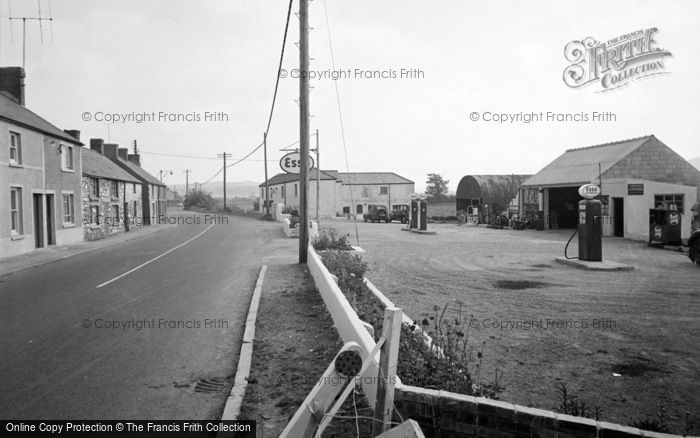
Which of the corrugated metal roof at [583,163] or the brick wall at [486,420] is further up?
the corrugated metal roof at [583,163]

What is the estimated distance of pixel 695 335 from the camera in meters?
7.60

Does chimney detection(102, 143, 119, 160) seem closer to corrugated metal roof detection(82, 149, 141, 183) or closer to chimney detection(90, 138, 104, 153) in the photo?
chimney detection(90, 138, 104, 153)

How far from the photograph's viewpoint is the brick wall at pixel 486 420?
3.65 metres

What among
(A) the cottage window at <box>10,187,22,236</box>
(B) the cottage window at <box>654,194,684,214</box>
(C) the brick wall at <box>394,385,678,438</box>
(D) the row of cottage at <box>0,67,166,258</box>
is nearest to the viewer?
(C) the brick wall at <box>394,385,678,438</box>

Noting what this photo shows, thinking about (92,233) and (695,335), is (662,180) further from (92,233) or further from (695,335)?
(92,233)

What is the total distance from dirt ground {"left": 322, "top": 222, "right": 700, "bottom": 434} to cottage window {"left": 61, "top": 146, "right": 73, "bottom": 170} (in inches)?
745

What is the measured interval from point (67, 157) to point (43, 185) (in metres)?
4.42

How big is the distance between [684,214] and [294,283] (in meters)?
19.1

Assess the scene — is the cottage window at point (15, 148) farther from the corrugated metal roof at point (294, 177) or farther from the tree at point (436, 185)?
the tree at point (436, 185)

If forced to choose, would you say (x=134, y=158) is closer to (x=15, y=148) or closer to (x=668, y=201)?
(x=15, y=148)

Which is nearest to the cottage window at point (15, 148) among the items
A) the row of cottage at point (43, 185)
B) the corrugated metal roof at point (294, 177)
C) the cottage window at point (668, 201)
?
the row of cottage at point (43, 185)

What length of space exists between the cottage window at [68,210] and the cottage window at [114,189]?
9270 millimetres

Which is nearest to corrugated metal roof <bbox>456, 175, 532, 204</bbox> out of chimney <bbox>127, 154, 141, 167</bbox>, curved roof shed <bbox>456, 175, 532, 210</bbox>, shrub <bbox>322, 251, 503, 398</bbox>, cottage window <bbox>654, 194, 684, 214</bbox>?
curved roof shed <bbox>456, 175, 532, 210</bbox>

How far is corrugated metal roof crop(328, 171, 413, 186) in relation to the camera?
74.9m
